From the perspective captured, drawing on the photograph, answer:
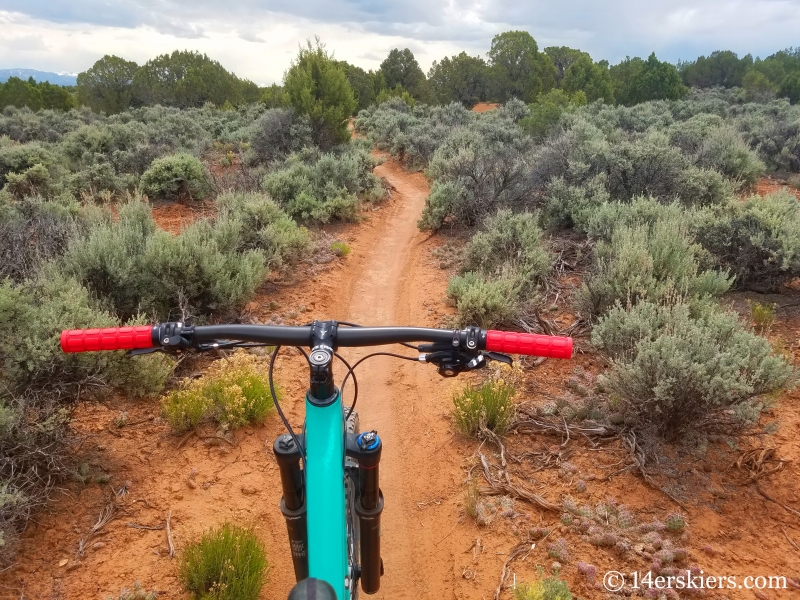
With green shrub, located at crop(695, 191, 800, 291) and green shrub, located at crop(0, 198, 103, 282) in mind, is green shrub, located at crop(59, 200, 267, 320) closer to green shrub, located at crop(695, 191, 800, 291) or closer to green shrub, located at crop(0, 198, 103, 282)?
green shrub, located at crop(0, 198, 103, 282)

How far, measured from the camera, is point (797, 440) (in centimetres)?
436

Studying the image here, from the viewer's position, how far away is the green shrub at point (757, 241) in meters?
6.71

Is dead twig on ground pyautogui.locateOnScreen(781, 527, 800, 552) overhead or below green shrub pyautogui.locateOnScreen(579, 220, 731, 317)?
below

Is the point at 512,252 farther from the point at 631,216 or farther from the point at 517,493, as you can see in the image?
the point at 517,493

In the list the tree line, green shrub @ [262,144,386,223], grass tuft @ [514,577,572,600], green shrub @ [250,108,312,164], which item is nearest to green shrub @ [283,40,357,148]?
green shrub @ [250,108,312,164]

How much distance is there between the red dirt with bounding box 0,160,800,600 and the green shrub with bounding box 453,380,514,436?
0.15 meters

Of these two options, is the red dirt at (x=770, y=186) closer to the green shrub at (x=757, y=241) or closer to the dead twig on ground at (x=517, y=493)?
the green shrub at (x=757, y=241)

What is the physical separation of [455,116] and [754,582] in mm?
25075

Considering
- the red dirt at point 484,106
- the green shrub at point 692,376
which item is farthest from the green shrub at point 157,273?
→ the red dirt at point 484,106

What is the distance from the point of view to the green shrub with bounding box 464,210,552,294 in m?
7.38

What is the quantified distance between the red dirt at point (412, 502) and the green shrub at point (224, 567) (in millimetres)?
194

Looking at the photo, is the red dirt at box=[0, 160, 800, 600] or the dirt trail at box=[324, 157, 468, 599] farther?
the dirt trail at box=[324, 157, 468, 599]

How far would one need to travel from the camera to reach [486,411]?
451cm

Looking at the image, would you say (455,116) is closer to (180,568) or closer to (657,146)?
(657,146)
